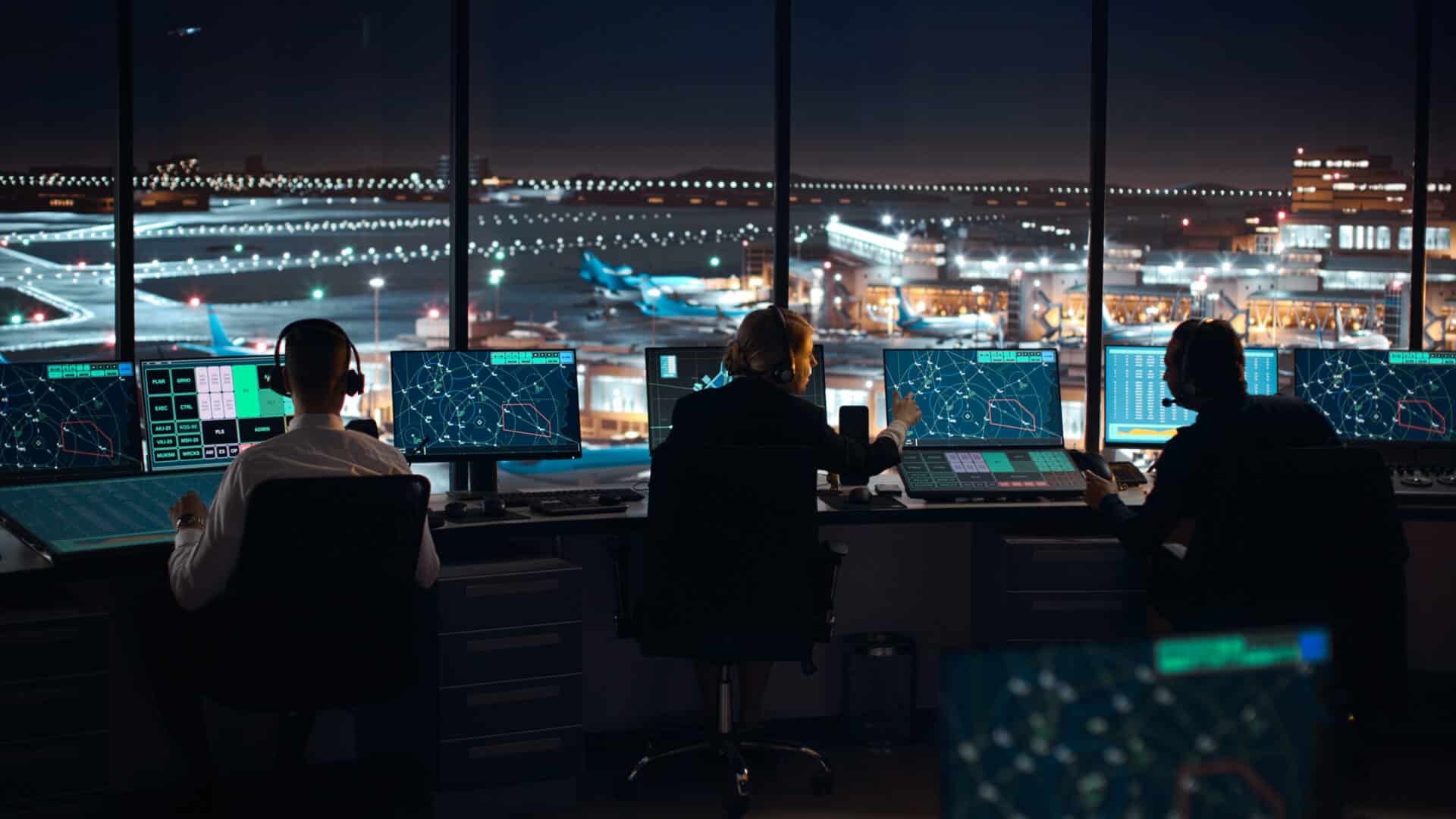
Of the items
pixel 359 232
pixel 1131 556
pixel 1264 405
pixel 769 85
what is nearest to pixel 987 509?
pixel 1131 556

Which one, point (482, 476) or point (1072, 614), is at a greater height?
point (482, 476)

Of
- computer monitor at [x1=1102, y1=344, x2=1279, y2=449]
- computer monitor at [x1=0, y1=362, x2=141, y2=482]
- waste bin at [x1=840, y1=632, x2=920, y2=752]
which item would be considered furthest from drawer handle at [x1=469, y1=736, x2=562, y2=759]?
computer monitor at [x1=1102, y1=344, x2=1279, y2=449]

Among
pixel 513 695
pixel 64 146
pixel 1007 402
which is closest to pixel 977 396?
pixel 1007 402

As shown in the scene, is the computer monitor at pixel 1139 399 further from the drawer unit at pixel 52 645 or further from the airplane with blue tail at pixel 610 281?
the airplane with blue tail at pixel 610 281

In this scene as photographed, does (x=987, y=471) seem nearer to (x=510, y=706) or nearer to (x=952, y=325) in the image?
(x=510, y=706)

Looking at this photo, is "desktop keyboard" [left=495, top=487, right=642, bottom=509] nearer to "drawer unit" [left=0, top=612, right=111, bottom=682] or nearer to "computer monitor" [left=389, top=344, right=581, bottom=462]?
"computer monitor" [left=389, top=344, right=581, bottom=462]

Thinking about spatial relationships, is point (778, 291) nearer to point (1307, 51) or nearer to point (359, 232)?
point (359, 232)

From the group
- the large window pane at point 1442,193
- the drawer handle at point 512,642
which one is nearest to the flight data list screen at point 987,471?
the drawer handle at point 512,642
